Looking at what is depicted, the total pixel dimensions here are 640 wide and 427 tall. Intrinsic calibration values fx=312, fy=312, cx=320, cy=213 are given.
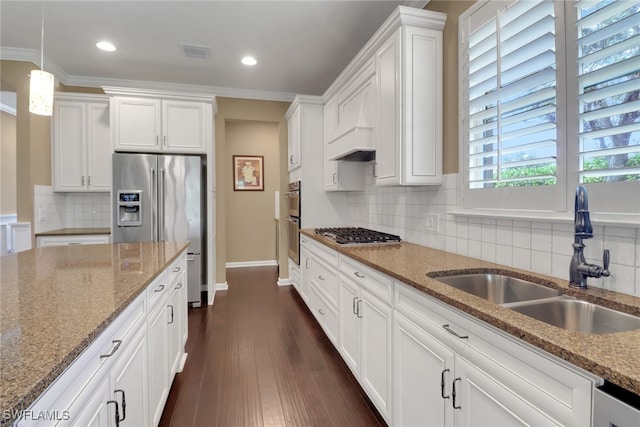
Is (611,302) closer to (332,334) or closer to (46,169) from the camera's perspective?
(332,334)

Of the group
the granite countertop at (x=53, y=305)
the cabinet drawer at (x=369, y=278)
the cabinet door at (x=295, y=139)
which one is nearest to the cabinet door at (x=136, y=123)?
the cabinet door at (x=295, y=139)

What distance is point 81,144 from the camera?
3.79m

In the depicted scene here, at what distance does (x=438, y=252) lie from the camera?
6.88 ft

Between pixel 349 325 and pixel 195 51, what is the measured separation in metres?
3.10

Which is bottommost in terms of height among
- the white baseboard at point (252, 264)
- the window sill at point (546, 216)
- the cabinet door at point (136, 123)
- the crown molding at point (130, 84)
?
the white baseboard at point (252, 264)

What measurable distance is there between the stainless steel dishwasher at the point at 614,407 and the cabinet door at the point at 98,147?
4.56 metres

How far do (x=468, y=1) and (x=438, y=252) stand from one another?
1590 mm

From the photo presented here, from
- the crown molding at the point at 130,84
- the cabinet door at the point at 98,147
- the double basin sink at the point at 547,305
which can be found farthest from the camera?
the cabinet door at the point at 98,147

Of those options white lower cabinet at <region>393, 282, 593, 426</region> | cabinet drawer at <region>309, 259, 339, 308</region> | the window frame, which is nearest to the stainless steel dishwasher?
white lower cabinet at <region>393, 282, 593, 426</region>

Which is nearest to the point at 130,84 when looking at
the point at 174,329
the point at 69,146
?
the point at 69,146

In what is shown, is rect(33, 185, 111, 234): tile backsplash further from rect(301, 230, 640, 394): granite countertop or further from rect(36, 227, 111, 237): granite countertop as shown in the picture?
rect(301, 230, 640, 394): granite countertop

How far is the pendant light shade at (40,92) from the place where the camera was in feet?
5.81

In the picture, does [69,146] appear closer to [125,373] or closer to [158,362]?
[158,362]

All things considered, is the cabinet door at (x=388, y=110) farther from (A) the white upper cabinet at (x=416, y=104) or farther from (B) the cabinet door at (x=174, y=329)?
(B) the cabinet door at (x=174, y=329)
